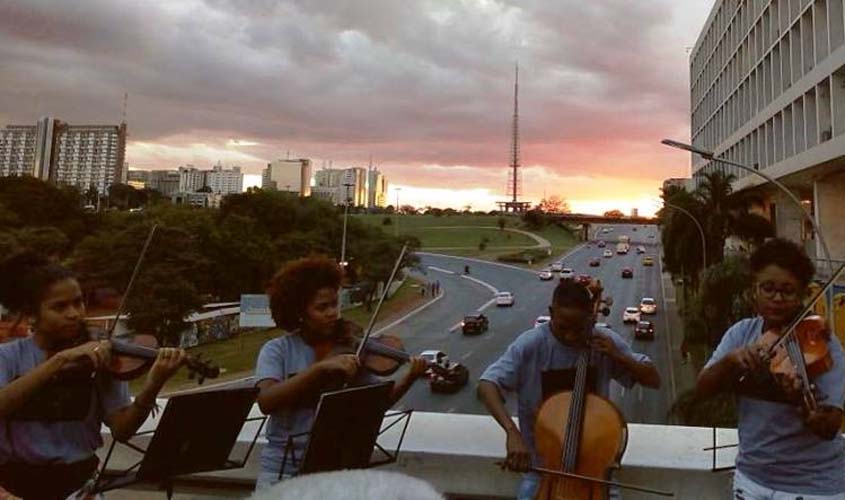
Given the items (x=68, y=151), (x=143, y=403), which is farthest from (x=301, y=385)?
(x=68, y=151)

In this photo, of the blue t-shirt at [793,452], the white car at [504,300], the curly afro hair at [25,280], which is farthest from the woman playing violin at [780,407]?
the white car at [504,300]

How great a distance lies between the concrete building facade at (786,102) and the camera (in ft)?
70.6

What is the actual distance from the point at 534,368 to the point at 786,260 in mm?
1038

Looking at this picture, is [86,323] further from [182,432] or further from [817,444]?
[817,444]

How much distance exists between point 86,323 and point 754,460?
248 centimetres

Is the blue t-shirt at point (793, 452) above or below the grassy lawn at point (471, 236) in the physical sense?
below

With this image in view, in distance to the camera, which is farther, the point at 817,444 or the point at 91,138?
the point at 91,138

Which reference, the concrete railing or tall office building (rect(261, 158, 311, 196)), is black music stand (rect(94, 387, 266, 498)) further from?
tall office building (rect(261, 158, 311, 196))

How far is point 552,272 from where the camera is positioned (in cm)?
5425

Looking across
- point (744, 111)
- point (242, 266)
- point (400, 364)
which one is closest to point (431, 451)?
point (400, 364)

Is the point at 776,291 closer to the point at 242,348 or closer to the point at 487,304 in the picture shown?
→ the point at 242,348

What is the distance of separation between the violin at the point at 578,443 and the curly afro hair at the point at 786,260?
0.77m

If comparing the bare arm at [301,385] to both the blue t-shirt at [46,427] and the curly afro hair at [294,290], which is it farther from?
the blue t-shirt at [46,427]

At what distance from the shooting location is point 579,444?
222cm
